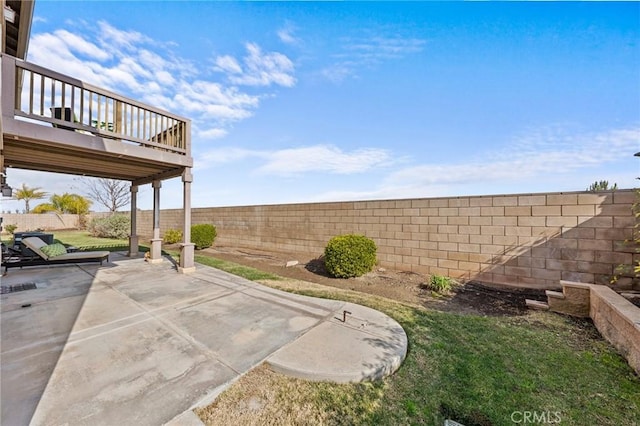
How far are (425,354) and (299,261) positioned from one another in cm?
620

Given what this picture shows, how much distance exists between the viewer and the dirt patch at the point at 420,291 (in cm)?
470

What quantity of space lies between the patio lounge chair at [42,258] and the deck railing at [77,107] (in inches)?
156

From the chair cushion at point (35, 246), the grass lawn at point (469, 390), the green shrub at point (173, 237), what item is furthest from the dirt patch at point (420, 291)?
the green shrub at point (173, 237)

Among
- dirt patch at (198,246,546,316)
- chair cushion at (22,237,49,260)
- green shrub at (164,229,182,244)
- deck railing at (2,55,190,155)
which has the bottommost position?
dirt patch at (198,246,546,316)

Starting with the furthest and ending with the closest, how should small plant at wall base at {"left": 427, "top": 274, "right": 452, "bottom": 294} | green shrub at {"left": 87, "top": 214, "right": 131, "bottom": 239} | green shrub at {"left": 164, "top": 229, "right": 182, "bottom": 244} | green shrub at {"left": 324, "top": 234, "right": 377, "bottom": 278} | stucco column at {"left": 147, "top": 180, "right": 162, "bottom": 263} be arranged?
green shrub at {"left": 87, "top": 214, "right": 131, "bottom": 239} < green shrub at {"left": 164, "top": 229, "right": 182, "bottom": 244} < stucco column at {"left": 147, "top": 180, "right": 162, "bottom": 263} < green shrub at {"left": 324, "top": 234, "right": 377, "bottom": 278} < small plant at wall base at {"left": 427, "top": 274, "right": 452, "bottom": 294}

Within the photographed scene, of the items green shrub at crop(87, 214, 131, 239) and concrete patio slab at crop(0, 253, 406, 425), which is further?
green shrub at crop(87, 214, 131, 239)

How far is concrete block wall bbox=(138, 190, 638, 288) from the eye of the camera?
4703mm

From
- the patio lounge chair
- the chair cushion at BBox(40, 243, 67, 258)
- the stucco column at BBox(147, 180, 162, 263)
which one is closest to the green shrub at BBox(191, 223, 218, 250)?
the stucco column at BBox(147, 180, 162, 263)

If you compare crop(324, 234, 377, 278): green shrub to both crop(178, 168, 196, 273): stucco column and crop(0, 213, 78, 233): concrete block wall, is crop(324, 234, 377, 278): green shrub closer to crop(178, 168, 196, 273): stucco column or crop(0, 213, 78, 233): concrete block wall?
crop(178, 168, 196, 273): stucco column

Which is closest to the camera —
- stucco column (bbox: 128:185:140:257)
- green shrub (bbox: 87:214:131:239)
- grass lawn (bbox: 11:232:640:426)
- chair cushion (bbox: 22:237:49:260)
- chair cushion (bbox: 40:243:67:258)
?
grass lawn (bbox: 11:232:640:426)

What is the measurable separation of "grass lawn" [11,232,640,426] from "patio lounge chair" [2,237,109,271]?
7.61 meters

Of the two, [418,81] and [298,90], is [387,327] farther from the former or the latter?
[298,90]

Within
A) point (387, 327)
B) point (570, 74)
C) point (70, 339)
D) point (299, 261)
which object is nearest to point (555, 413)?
point (387, 327)

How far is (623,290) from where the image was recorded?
449cm
